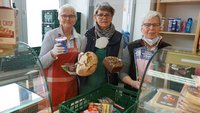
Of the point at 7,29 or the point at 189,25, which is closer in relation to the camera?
the point at 7,29

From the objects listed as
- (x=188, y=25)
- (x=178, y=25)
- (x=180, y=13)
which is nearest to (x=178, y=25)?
(x=178, y=25)

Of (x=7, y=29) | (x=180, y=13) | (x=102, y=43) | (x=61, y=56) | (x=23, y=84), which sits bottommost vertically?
(x=23, y=84)

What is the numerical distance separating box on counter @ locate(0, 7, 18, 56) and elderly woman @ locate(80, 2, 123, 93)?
765 mm

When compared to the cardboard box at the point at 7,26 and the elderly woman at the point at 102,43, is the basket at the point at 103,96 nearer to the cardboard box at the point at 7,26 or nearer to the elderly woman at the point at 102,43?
the elderly woman at the point at 102,43

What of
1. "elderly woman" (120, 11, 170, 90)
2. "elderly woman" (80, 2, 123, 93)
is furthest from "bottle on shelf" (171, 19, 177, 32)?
"elderly woman" (80, 2, 123, 93)

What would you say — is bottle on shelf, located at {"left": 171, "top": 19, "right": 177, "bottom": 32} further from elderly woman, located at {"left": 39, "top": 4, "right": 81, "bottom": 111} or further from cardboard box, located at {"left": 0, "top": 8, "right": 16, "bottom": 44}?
cardboard box, located at {"left": 0, "top": 8, "right": 16, "bottom": 44}

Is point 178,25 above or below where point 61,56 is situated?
above

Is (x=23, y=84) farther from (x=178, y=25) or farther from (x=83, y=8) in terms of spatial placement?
(x=178, y=25)

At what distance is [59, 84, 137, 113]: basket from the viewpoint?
975 millimetres

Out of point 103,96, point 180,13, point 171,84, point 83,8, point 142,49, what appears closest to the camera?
point 171,84

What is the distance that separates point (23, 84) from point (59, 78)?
1.34 feet

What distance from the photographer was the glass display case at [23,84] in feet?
2.77

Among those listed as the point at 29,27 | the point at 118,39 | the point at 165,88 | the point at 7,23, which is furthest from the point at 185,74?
the point at 29,27

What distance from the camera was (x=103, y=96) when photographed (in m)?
1.20
